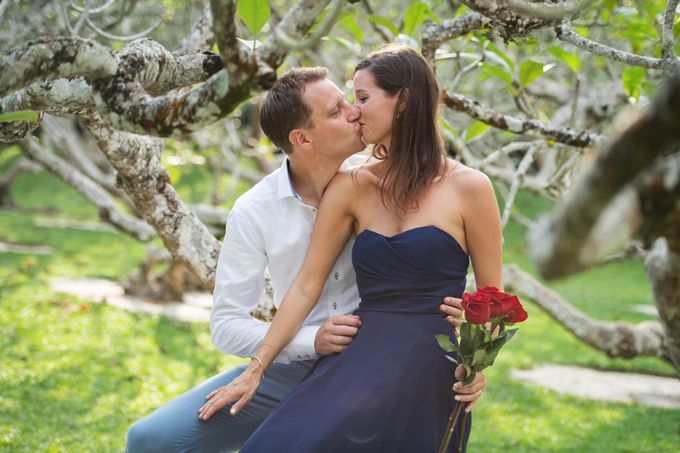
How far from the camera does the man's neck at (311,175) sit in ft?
8.75

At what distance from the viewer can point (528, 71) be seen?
3.16 meters

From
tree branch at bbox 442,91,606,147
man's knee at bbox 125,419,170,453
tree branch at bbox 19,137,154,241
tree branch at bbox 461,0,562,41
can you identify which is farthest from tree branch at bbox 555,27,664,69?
tree branch at bbox 19,137,154,241

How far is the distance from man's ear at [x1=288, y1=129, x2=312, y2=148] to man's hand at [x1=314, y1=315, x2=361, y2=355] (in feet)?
2.07

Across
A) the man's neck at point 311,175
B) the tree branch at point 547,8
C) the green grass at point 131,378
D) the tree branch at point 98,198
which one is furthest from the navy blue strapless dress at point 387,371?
the tree branch at point 98,198

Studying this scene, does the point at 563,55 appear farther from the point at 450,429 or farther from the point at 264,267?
the point at 450,429

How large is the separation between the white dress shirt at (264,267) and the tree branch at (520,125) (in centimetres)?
77

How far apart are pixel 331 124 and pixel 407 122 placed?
27 cm

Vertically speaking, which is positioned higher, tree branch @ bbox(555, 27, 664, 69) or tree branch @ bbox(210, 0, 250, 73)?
tree branch @ bbox(210, 0, 250, 73)

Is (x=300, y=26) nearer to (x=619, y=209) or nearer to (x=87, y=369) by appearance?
(x=619, y=209)

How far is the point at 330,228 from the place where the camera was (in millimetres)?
2512

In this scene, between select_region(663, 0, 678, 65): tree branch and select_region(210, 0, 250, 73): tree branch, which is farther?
select_region(663, 0, 678, 65): tree branch

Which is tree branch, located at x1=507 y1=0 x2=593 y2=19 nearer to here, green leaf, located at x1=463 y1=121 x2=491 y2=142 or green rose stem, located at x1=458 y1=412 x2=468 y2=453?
green leaf, located at x1=463 y1=121 x2=491 y2=142

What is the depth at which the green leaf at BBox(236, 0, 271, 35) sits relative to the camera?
5.80 feet

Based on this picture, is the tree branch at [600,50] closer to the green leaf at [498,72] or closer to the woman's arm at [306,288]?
the green leaf at [498,72]
